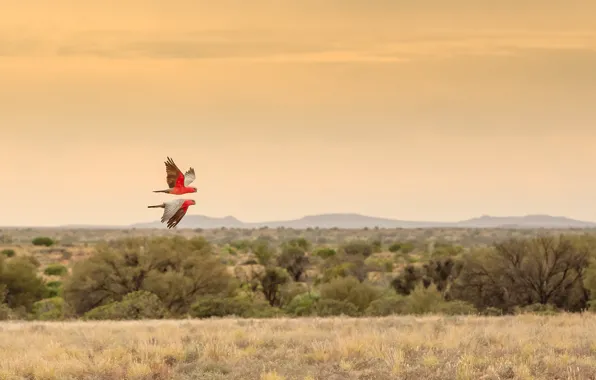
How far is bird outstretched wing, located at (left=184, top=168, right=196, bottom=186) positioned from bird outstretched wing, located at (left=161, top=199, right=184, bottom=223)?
350 mm

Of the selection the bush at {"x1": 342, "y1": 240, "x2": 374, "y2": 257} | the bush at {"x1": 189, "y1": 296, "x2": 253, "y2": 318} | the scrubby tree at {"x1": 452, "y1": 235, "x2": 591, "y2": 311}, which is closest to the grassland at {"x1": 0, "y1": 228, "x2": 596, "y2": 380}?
the bush at {"x1": 189, "y1": 296, "x2": 253, "y2": 318}

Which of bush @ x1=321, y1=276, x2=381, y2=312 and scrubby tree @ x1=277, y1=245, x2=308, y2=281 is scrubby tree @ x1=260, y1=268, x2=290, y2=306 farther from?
scrubby tree @ x1=277, y1=245, x2=308, y2=281

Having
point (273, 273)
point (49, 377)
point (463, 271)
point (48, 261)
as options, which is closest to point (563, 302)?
point (463, 271)

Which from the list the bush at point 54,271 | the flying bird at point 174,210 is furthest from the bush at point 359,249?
the flying bird at point 174,210

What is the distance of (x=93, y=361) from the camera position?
55.3 feet

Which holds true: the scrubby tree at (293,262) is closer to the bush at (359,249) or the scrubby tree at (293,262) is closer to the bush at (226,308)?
the bush at (359,249)

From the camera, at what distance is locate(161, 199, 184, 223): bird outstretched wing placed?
21.3 ft

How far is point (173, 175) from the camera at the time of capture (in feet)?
22.9

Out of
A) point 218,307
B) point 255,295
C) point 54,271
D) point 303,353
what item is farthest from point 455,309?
point 54,271

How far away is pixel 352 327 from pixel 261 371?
6.77m

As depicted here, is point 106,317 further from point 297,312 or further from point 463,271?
point 463,271

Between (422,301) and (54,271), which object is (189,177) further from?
(54,271)

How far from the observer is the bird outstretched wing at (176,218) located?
656 cm

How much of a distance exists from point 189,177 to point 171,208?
2.12 feet
